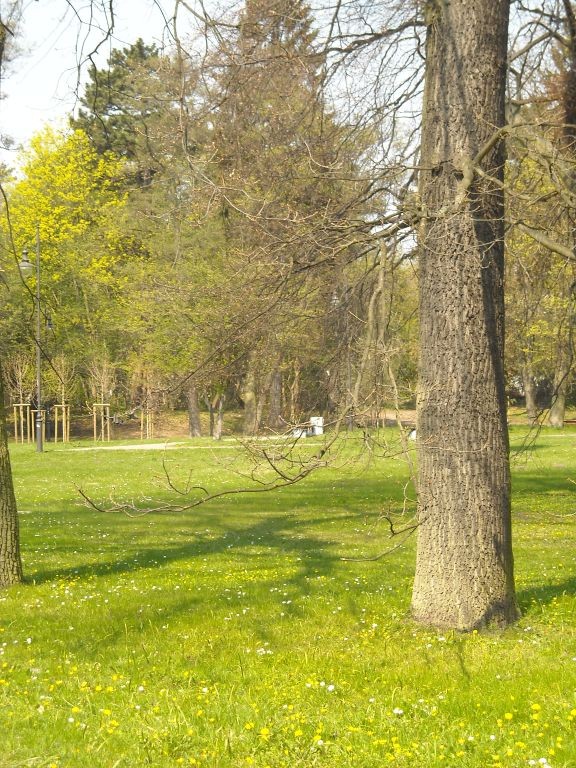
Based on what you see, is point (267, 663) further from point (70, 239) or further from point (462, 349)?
point (70, 239)

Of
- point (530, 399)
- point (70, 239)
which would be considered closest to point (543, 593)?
point (530, 399)

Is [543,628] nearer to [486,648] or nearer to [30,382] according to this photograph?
[486,648]

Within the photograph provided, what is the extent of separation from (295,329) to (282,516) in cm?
598

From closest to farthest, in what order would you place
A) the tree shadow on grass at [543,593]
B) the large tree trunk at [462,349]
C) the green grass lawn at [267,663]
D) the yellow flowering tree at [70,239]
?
the green grass lawn at [267,663] → the large tree trunk at [462,349] → the tree shadow on grass at [543,593] → the yellow flowering tree at [70,239]

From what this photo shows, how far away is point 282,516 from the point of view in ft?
49.8

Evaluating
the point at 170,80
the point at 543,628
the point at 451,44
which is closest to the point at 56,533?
the point at 170,80

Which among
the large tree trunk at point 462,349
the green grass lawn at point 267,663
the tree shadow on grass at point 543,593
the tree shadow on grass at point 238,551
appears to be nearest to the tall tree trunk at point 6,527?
the green grass lawn at point 267,663

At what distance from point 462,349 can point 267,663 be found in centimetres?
279

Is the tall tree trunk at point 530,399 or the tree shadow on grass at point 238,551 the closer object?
the tree shadow on grass at point 238,551

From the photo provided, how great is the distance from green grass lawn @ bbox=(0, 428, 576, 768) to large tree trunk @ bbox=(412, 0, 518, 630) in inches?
15.7

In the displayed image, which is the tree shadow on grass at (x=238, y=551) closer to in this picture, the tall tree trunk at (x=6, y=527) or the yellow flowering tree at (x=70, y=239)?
the tall tree trunk at (x=6, y=527)

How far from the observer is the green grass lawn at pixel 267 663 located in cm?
469

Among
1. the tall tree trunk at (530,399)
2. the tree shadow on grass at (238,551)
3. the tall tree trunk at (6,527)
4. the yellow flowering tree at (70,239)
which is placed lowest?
the tree shadow on grass at (238,551)

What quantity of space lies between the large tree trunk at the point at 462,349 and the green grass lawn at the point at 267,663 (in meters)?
0.40
